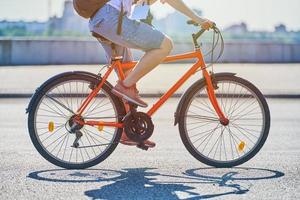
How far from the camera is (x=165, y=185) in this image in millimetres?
5609

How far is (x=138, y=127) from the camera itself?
610 centimetres

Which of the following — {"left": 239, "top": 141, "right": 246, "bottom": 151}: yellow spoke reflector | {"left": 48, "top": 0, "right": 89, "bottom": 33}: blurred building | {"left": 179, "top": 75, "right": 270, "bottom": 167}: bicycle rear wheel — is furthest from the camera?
{"left": 48, "top": 0, "right": 89, "bottom": 33}: blurred building

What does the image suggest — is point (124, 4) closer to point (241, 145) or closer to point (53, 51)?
point (241, 145)

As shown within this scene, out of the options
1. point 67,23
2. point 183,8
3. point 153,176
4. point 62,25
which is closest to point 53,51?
point 183,8

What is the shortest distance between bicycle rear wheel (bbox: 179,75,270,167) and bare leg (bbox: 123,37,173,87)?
15.8 inches

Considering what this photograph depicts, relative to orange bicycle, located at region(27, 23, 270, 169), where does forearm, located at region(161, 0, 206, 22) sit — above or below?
above

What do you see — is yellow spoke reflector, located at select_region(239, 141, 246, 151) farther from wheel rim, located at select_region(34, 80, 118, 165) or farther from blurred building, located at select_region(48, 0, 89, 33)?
blurred building, located at select_region(48, 0, 89, 33)

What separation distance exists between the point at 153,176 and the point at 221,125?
0.87 metres

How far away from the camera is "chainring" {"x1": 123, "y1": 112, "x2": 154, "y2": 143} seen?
6.08 metres

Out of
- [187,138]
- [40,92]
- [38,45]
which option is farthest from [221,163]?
[38,45]

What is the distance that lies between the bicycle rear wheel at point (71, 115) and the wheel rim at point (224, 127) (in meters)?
0.62

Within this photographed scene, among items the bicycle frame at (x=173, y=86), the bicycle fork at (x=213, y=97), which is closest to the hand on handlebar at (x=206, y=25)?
the bicycle frame at (x=173, y=86)

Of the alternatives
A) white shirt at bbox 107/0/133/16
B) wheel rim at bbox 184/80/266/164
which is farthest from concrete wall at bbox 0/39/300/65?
white shirt at bbox 107/0/133/16

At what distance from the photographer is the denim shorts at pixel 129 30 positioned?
5.94 m
